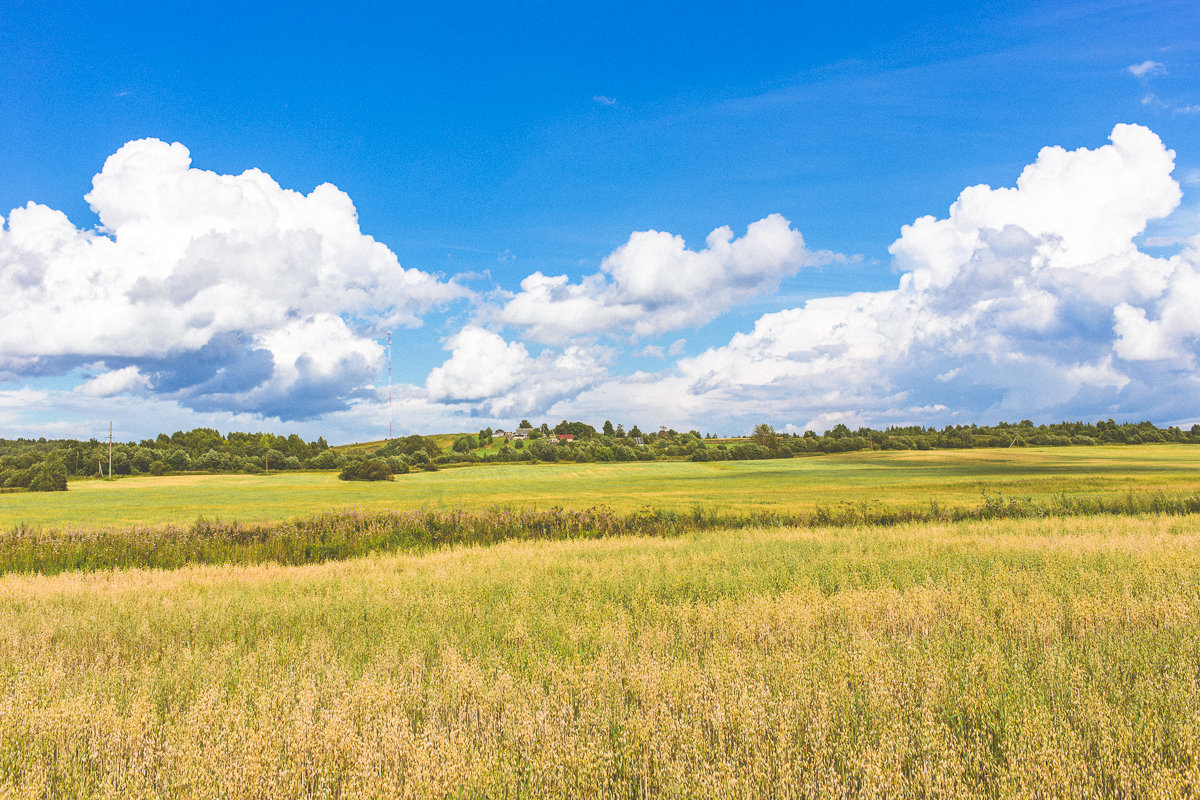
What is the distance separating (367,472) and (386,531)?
2947 inches

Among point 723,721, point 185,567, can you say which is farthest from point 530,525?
point 723,721

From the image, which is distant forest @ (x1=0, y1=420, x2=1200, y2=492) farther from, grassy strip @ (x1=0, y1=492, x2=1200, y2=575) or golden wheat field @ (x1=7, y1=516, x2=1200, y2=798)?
golden wheat field @ (x1=7, y1=516, x2=1200, y2=798)

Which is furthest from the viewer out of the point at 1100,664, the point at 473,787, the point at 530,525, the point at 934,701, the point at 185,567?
the point at 530,525

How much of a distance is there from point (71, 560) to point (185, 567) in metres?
4.14

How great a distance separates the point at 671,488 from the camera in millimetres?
63938

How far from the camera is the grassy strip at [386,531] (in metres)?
20.0

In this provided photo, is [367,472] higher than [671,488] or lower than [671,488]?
higher

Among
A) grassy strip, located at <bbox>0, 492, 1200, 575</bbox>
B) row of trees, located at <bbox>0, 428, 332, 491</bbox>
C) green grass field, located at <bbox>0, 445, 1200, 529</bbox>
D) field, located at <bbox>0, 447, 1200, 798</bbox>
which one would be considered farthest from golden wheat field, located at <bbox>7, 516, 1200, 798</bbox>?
row of trees, located at <bbox>0, 428, 332, 491</bbox>

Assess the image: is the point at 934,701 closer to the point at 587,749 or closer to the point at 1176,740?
the point at 1176,740

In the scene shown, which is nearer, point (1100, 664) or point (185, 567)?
point (1100, 664)

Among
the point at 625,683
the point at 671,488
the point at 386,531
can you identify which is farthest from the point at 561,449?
the point at 625,683

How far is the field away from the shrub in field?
8117 centimetres

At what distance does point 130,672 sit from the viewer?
7.48 m

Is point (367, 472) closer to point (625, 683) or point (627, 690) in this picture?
point (625, 683)
